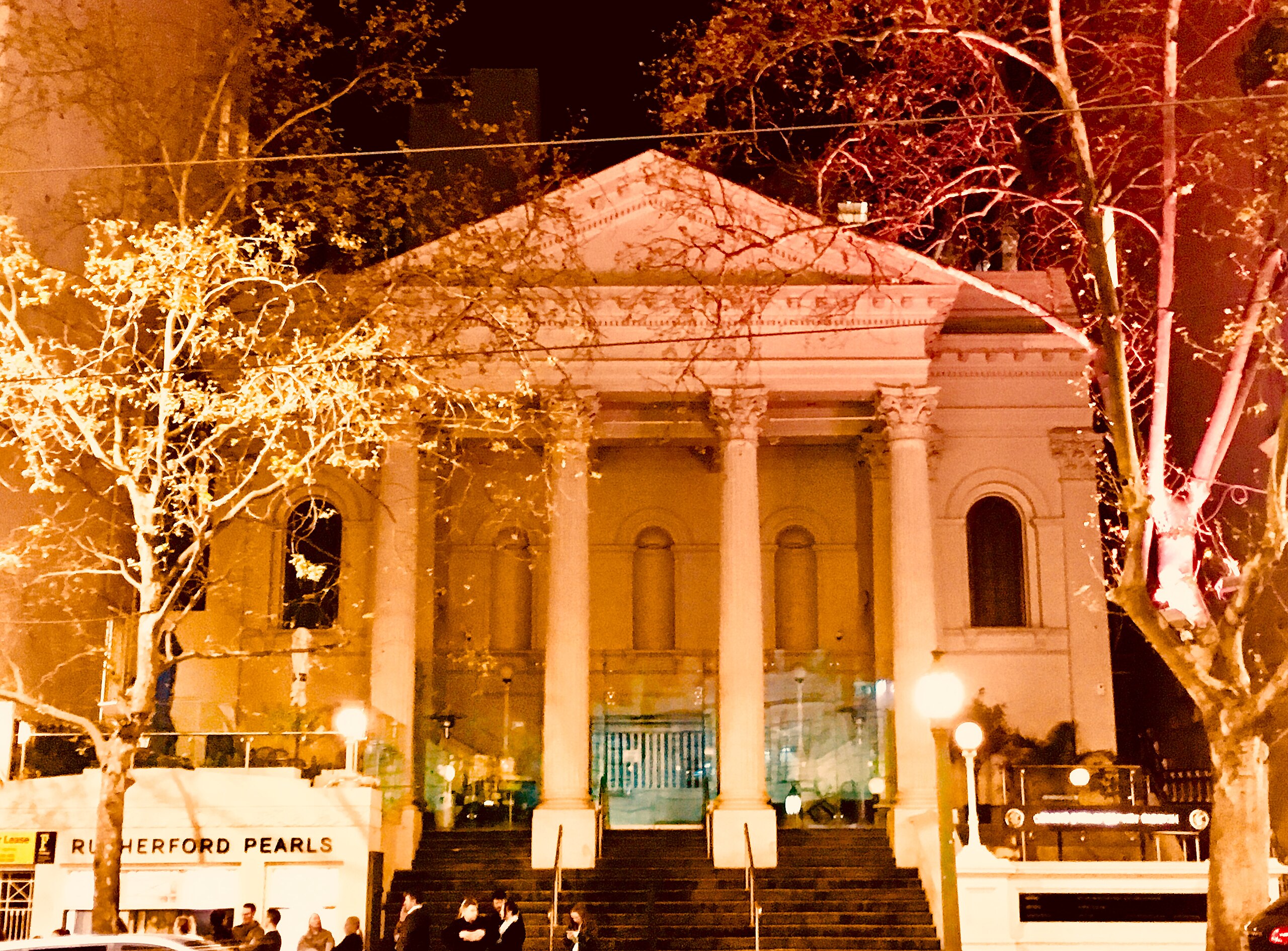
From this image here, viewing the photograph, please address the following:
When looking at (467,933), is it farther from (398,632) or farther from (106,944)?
(398,632)

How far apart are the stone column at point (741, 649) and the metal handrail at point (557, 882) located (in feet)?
7.99

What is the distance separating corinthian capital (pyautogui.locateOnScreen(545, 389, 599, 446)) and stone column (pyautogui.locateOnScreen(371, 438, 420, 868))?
7.73ft

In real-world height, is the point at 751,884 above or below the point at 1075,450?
below

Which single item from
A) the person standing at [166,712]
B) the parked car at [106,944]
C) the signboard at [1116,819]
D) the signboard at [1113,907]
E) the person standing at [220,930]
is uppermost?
the person standing at [166,712]

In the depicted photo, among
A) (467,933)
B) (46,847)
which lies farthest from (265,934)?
(46,847)

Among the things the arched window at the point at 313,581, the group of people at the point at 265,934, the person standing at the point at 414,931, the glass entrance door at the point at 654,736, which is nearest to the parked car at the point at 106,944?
the group of people at the point at 265,934

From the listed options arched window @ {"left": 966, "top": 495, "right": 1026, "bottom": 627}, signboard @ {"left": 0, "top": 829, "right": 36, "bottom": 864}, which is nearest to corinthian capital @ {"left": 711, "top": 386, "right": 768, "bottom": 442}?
arched window @ {"left": 966, "top": 495, "right": 1026, "bottom": 627}

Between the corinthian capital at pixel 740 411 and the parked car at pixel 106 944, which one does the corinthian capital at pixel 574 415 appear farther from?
the parked car at pixel 106 944

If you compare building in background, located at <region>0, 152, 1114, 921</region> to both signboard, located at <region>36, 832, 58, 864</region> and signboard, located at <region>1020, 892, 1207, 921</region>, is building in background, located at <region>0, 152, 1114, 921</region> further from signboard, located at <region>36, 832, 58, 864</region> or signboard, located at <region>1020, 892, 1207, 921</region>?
signboard, located at <region>1020, 892, 1207, 921</region>

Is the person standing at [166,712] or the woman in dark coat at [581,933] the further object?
the person standing at [166,712]

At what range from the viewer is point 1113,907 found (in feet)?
58.9

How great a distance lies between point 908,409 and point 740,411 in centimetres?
286

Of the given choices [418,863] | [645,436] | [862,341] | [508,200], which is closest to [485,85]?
[508,200]

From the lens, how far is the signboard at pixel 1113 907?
17875 millimetres
